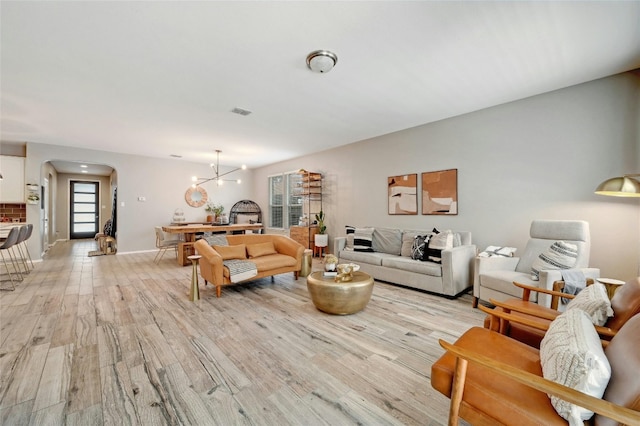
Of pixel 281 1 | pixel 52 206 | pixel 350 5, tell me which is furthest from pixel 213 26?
pixel 52 206

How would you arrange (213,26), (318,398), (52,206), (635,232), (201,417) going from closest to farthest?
1. (201,417)
2. (318,398)
3. (213,26)
4. (635,232)
5. (52,206)

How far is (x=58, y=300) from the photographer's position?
335 centimetres

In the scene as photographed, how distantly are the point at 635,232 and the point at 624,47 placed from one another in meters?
1.85

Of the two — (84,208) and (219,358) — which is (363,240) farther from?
(84,208)

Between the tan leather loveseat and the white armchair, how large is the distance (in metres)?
2.54

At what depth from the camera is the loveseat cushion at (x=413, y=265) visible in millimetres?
3544

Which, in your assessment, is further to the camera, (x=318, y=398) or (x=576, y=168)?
(x=576, y=168)

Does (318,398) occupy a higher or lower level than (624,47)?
lower

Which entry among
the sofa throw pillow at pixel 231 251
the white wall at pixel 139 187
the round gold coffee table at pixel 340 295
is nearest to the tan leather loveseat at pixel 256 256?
the sofa throw pillow at pixel 231 251

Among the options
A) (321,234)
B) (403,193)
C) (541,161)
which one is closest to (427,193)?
(403,193)

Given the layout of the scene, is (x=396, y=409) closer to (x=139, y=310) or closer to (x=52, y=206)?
Answer: (x=139, y=310)

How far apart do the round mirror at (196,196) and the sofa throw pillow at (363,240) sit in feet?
18.2

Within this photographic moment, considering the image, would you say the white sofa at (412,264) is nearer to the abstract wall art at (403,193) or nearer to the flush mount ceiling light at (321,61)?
the abstract wall art at (403,193)

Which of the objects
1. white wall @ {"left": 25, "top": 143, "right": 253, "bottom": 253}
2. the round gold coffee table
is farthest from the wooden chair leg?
white wall @ {"left": 25, "top": 143, "right": 253, "bottom": 253}
